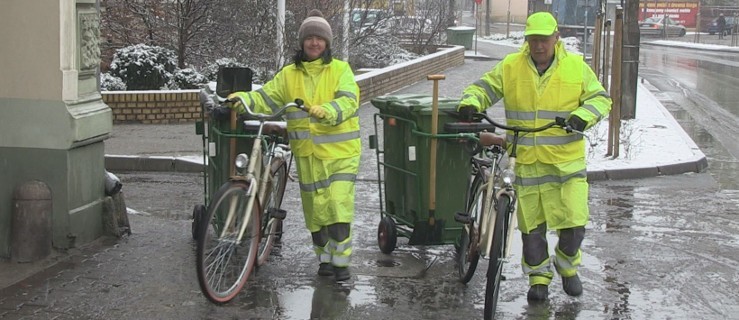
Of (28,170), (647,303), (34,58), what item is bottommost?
(647,303)

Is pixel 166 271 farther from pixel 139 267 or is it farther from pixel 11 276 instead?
pixel 11 276

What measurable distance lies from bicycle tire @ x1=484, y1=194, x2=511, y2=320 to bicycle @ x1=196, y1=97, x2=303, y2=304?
1.33 metres

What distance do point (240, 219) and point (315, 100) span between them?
945 mm

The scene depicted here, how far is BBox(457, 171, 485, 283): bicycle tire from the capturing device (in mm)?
6484

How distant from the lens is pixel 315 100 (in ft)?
21.8

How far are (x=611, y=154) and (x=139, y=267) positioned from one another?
698 cm

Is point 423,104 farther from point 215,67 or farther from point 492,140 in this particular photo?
point 215,67

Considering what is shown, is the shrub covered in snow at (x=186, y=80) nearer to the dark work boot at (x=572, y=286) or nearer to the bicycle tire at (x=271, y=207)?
the bicycle tire at (x=271, y=207)

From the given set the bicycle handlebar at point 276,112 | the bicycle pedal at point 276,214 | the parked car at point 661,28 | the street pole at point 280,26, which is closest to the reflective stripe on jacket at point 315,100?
the bicycle handlebar at point 276,112

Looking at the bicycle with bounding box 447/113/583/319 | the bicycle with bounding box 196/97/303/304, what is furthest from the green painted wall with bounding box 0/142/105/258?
the bicycle with bounding box 447/113/583/319

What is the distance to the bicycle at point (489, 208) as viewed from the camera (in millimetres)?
5855

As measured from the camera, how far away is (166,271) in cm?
694

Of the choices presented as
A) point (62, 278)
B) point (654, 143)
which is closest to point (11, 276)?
point (62, 278)

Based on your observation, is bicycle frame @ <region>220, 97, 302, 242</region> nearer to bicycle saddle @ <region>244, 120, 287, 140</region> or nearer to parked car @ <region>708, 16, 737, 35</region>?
bicycle saddle @ <region>244, 120, 287, 140</region>
